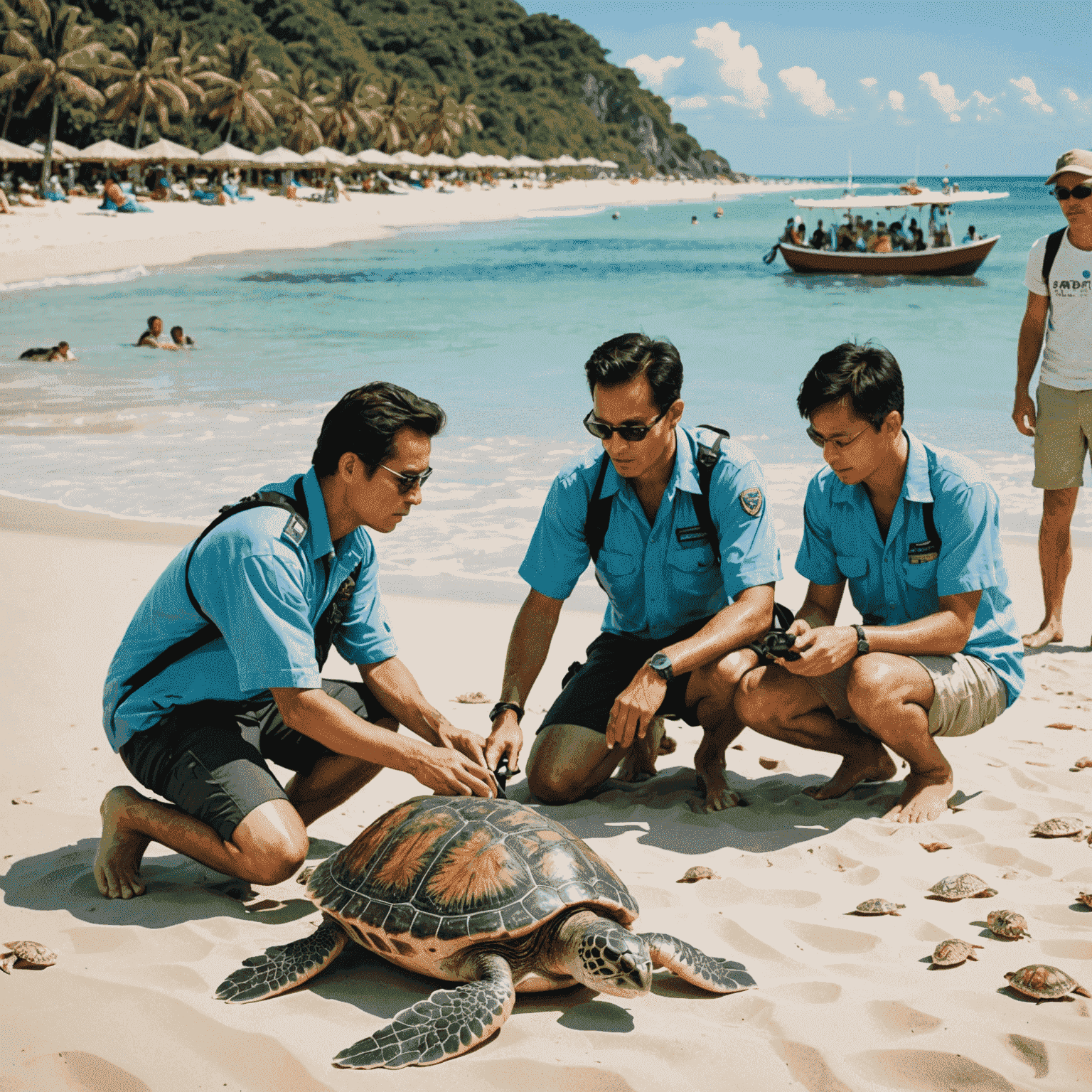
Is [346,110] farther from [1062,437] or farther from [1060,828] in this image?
[1060,828]

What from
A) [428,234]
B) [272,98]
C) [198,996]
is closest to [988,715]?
[198,996]

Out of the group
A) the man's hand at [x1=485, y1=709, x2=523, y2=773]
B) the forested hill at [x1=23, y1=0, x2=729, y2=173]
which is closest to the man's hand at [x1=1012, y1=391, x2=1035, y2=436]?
the man's hand at [x1=485, y1=709, x2=523, y2=773]

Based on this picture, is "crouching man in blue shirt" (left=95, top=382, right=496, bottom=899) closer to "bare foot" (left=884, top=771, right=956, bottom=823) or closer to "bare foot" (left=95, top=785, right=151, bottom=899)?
"bare foot" (left=95, top=785, right=151, bottom=899)

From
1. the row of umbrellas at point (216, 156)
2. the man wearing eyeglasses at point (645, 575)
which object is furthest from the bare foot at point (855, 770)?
the row of umbrellas at point (216, 156)

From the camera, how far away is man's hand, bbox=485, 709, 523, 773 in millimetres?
3217

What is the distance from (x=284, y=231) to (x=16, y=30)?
1430 centimetres

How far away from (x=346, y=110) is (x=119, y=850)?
7380cm

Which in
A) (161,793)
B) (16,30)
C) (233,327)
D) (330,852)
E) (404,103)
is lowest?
(330,852)

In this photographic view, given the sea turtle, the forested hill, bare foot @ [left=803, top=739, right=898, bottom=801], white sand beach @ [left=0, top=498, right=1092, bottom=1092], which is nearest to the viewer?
white sand beach @ [left=0, top=498, right=1092, bottom=1092]

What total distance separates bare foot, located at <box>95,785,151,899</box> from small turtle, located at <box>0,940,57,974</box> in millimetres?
340

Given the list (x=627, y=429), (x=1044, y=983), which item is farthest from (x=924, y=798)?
(x=627, y=429)

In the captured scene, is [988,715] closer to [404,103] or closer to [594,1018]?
[594,1018]

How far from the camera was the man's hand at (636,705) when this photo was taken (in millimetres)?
3236

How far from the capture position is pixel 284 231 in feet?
142
